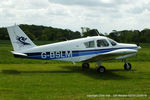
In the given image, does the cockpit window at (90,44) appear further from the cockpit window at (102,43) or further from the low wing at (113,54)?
the low wing at (113,54)

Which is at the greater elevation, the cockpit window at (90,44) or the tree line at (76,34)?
the tree line at (76,34)

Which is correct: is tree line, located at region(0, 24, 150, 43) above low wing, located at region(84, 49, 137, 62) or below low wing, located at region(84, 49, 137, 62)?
above

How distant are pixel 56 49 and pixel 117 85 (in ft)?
17.6

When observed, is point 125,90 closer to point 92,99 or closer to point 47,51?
point 92,99

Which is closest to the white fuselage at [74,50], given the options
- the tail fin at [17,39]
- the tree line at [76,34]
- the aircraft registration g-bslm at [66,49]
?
the aircraft registration g-bslm at [66,49]

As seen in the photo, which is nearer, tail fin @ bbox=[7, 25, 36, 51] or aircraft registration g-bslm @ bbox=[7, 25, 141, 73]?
tail fin @ bbox=[7, 25, 36, 51]

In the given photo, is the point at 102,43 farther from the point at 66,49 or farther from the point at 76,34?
the point at 76,34

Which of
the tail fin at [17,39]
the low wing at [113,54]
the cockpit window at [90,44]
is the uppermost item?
the tail fin at [17,39]

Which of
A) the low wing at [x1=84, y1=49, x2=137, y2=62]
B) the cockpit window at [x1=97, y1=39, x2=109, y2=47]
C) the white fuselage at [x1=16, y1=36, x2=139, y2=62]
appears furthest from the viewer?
the cockpit window at [x1=97, y1=39, x2=109, y2=47]

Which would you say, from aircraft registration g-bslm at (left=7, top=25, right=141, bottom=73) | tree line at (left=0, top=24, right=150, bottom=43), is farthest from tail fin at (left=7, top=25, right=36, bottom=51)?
tree line at (left=0, top=24, right=150, bottom=43)

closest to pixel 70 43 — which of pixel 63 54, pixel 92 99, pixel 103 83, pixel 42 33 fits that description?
pixel 63 54

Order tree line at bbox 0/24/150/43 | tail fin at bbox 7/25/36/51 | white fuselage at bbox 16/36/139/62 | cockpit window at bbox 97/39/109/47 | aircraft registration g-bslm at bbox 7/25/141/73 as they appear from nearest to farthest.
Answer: tail fin at bbox 7/25/36/51
aircraft registration g-bslm at bbox 7/25/141/73
white fuselage at bbox 16/36/139/62
cockpit window at bbox 97/39/109/47
tree line at bbox 0/24/150/43

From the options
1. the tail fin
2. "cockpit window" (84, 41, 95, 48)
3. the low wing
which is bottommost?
the low wing

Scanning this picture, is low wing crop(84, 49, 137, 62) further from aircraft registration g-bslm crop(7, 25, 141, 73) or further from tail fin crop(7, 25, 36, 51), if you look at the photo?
tail fin crop(7, 25, 36, 51)
